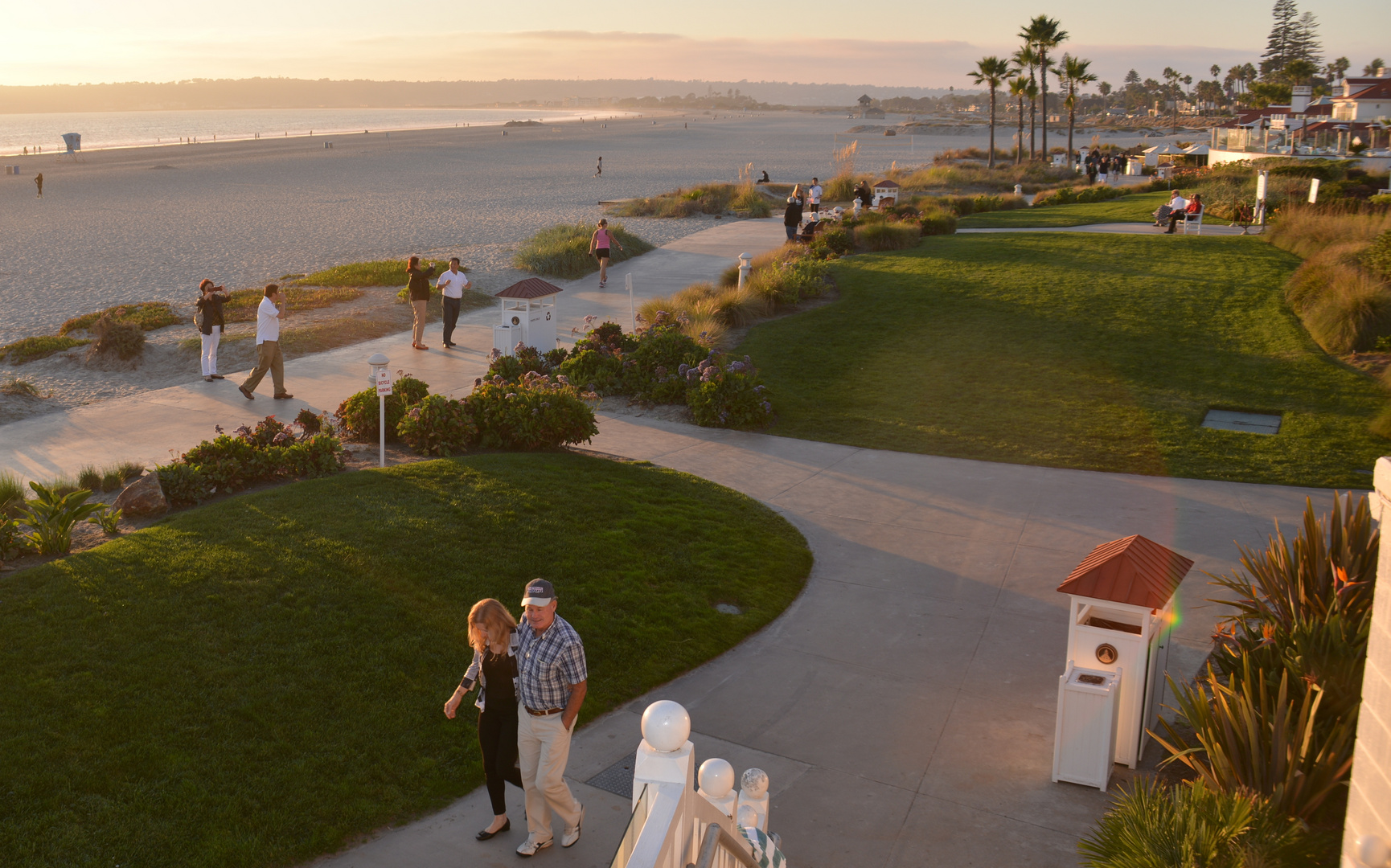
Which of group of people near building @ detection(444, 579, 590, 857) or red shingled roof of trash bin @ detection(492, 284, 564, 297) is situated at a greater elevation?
red shingled roof of trash bin @ detection(492, 284, 564, 297)

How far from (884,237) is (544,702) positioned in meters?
24.2

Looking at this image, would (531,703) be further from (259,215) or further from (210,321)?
(259,215)

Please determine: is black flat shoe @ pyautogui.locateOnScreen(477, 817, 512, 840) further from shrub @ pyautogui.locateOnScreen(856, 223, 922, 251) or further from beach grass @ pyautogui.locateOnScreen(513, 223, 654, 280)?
shrub @ pyautogui.locateOnScreen(856, 223, 922, 251)

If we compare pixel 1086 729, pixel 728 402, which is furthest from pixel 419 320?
pixel 1086 729

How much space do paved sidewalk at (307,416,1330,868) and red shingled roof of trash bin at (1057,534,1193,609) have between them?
1.18 meters

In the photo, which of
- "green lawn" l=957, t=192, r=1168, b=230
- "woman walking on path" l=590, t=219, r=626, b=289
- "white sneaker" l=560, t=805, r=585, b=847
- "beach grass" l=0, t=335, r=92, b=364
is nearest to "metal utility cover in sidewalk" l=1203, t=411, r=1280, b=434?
"white sneaker" l=560, t=805, r=585, b=847

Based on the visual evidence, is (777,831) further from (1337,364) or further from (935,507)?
(1337,364)

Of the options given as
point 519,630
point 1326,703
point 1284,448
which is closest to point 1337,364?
point 1284,448

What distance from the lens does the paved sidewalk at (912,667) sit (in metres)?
5.60

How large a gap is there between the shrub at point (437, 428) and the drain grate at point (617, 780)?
5937 millimetres

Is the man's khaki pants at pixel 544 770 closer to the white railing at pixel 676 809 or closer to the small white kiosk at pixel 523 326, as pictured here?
the white railing at pixel 676 809

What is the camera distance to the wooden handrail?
286cm

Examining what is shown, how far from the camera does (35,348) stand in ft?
61.1

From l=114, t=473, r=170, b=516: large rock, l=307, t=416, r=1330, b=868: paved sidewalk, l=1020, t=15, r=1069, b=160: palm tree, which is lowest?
l=307, t=416, r=1330, b=868: paved sidewalk
